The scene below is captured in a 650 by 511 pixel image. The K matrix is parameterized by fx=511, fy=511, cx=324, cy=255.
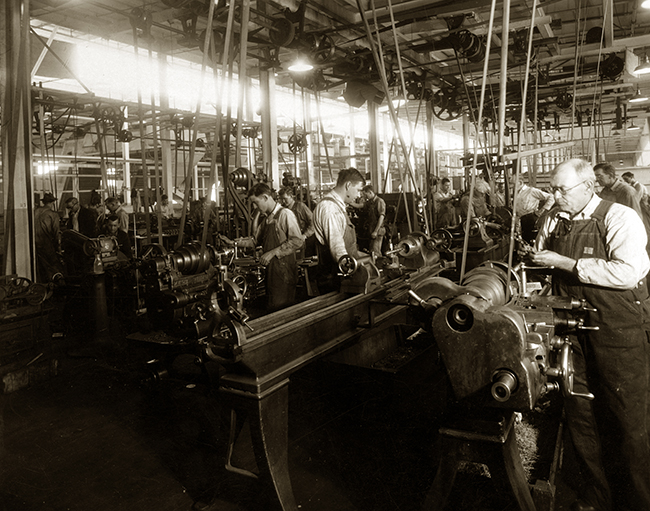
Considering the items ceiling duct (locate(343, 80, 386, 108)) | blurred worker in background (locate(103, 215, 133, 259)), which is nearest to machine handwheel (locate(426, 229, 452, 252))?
blurred worker in background (locate(103, 215, 133, 259))

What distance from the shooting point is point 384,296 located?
335cm

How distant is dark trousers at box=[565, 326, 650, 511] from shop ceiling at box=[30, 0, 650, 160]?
7.63 ft

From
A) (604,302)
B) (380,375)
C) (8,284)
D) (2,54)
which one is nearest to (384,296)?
(380,375)

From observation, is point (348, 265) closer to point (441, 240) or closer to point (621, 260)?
point (441, 240)

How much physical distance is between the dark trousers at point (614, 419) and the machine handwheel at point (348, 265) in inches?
51.7

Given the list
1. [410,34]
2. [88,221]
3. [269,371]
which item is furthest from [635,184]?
[88,221]

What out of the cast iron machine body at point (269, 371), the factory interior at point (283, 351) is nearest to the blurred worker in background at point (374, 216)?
the factory interior at point (283, 351)

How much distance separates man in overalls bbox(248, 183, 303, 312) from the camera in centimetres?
448

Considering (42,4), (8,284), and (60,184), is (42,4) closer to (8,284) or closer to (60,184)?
(8,284)

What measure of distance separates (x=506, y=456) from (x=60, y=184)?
15309 millimetres

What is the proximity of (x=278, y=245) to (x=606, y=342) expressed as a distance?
290 centimetres

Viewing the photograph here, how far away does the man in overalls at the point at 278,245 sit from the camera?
4.48 m

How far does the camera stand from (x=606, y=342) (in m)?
2.26

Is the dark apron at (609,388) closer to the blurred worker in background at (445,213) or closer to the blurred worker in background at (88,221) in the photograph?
the blurred worker in background at (445,213)
